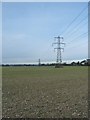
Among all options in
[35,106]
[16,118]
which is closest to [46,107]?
[35,106]

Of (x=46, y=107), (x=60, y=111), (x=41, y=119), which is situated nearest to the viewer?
(x=41, y=119)

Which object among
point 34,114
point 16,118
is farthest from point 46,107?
point 16,118

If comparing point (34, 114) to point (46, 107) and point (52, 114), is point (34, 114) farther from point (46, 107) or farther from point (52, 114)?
point (46, 107)

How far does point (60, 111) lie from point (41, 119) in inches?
80.5

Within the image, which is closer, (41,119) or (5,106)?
(41,119)

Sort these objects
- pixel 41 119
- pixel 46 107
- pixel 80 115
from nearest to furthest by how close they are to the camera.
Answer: pixel 41 119 < pixel 80 115 < pixel 46 107

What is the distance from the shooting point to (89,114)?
1305 centimetres

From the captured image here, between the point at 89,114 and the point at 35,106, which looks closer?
the point at 89,114

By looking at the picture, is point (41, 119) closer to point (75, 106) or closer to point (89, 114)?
point (89, 114)

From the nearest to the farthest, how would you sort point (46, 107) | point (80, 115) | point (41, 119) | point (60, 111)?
point (41, 119), point (80, 115), point (60, 111), point (46, 107)

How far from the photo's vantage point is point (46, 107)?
15195 millimetres

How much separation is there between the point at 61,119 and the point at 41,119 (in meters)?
0.73

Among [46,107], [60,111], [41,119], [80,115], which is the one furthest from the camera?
[46,107]

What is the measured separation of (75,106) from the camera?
15422mm
